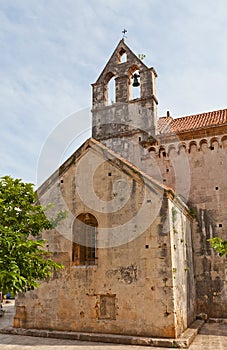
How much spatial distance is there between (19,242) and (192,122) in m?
12.6

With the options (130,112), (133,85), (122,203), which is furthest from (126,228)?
(133,85)

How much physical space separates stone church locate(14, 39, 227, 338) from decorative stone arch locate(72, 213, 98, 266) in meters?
0.04

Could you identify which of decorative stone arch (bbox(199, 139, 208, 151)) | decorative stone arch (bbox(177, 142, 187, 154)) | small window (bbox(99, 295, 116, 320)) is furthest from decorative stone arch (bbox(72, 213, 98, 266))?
decorative stone arch (bbox(199, 139, 208, 151))

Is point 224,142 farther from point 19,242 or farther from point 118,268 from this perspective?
point 19,242

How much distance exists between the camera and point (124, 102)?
16.4m

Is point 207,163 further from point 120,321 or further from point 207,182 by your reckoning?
point 120,321

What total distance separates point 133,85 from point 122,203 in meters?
A: 8.38

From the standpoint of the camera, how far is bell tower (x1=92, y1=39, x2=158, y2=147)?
15906 mm

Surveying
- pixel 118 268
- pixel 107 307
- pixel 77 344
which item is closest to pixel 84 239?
pixel 118 268

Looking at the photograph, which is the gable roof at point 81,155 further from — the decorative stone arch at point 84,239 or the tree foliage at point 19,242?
the tree foliage at point 19,242

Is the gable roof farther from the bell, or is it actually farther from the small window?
the bell

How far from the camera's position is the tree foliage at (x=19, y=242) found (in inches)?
245

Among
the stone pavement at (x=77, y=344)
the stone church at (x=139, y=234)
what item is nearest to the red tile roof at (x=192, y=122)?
the stone church at (x=139, y=234)

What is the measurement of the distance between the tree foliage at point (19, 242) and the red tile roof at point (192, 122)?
9.70 metres
